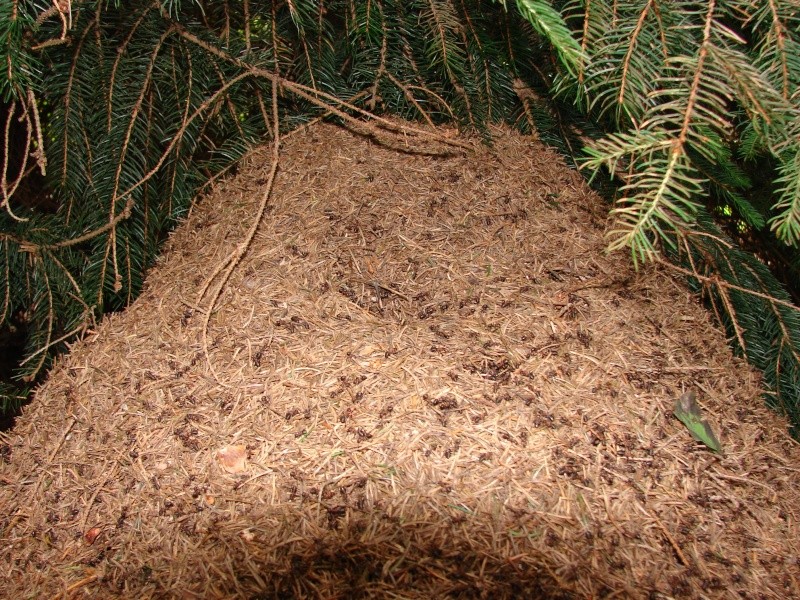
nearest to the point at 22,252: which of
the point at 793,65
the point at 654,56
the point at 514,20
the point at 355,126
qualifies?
the point at 355,126

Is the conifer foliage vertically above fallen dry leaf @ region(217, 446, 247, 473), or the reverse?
the conifer foliage

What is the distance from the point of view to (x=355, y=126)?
1.93 metres

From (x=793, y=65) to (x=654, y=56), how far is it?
0.26 m

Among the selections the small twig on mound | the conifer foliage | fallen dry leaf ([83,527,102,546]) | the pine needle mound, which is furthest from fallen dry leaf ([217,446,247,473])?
the conifer foliage

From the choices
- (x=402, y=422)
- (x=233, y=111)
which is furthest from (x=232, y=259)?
(x=402, y=422)

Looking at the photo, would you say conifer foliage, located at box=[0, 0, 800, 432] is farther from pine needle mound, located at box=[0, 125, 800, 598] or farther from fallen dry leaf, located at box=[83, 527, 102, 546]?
fallen dry leaf, located at box=[83, 527, 102, 546]

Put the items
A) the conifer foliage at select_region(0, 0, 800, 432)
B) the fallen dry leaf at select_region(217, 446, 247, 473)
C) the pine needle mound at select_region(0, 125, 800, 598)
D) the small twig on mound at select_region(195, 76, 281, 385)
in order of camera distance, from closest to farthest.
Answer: the pine needle mound at select_region(0, 125, 800, 598) → the fallen dry leaf at select_region(217, 446, 247, 473) → the small twig on mound at select_region(195, 76, 281, 385) → the conifer foliage at select_region(0, 0, 800, 432)

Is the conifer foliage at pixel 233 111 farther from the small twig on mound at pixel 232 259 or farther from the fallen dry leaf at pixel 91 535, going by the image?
the fallen dry leaf at pixel 91 535

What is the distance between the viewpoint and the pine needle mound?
1253 millimetres

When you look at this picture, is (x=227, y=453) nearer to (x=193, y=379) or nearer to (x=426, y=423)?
(x=193, y=379)

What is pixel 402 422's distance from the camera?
1390 mm

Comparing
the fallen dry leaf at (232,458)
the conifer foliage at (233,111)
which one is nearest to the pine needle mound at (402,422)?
the fallen dry leaf at (232,458)

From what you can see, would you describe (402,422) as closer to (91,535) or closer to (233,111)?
(91,535)

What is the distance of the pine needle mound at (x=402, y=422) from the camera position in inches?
49.3
